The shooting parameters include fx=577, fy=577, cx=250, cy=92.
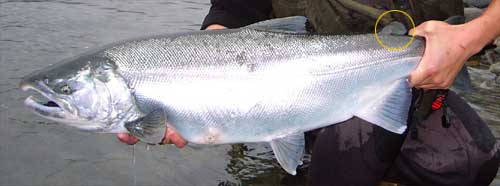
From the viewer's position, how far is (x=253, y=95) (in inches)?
102

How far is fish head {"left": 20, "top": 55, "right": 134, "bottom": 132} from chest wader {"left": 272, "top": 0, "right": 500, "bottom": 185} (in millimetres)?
1254

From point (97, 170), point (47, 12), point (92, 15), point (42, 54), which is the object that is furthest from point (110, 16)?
point (97, 170)

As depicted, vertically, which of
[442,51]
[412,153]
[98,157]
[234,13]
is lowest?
[98,157]

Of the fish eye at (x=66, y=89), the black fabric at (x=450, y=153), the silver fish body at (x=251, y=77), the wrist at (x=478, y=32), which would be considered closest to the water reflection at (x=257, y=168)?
the black fabric at (x=450, y=153)

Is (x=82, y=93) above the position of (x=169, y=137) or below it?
above

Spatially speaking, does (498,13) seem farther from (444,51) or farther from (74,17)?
(74,17)

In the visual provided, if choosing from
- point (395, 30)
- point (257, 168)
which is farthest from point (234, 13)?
point (395, 30)

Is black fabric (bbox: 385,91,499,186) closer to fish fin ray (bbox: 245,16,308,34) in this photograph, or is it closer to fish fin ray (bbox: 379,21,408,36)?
fish fin ray (bbox: 379,21,408,36)

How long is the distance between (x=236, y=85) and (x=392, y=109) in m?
0.81

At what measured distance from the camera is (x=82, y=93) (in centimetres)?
244

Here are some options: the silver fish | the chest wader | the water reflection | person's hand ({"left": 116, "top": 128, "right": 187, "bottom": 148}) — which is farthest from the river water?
the silver fish

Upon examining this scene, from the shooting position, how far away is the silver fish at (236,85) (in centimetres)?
246

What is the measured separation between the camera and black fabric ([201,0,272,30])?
367cm

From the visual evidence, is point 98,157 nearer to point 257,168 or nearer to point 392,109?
point 257,168
